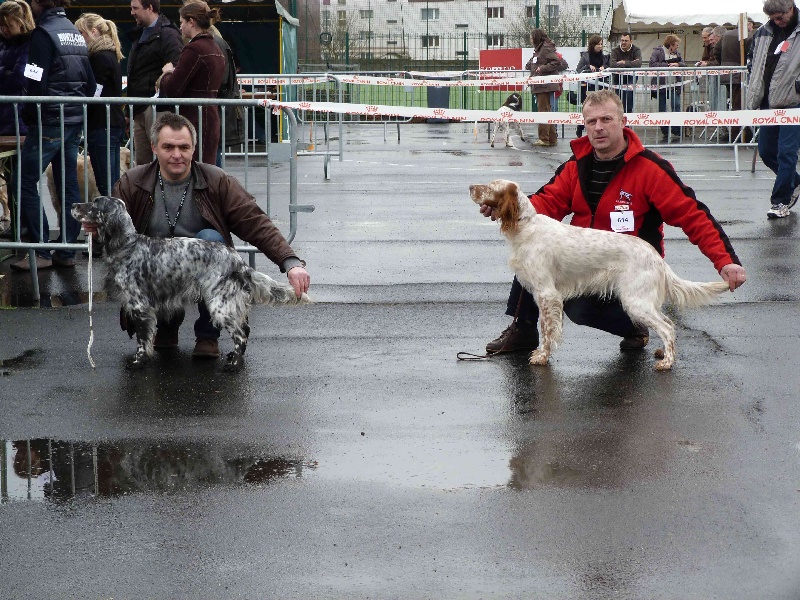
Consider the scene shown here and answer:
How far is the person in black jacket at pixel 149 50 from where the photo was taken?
31.2 ft

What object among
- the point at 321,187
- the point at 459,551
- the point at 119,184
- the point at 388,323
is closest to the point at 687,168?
the point at 321,187

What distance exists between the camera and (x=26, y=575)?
11.5 feet

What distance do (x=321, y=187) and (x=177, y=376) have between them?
8.44 meters

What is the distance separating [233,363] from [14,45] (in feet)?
13.0

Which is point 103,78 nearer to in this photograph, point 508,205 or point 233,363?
point 233,363

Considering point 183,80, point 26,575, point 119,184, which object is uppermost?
point 183,80

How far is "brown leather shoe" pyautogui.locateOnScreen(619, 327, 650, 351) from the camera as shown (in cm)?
631

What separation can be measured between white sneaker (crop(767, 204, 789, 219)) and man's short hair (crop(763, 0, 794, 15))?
189 centimetres

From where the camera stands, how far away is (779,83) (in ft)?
34.0

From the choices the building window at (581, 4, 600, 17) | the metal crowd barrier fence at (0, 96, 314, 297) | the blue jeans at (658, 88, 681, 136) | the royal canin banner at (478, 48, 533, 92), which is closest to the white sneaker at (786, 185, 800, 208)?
the metal crowd barrier fence at (0, 96, 314, 297)

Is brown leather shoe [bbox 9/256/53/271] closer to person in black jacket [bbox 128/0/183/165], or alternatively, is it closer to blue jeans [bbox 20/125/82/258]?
blue jeans [bbox 20/125/82/258]

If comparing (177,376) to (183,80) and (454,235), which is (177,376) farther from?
(454,235)

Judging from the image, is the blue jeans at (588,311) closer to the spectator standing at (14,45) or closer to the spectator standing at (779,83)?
the spectator standing at (14,45)

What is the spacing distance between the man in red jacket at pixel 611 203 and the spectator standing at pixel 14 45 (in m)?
4.25
